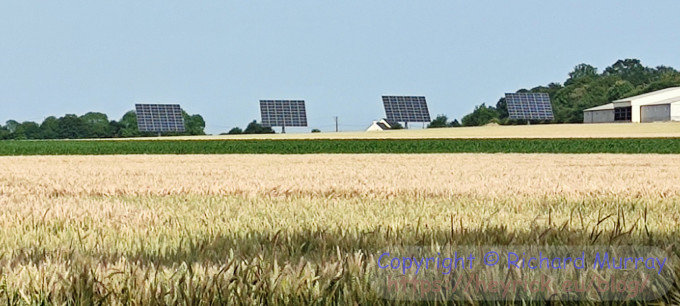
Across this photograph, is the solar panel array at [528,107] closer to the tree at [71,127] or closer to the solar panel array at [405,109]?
the solar panel array at [405,109]

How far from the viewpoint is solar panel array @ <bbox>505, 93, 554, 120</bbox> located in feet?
223

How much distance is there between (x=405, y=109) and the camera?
65.5 m

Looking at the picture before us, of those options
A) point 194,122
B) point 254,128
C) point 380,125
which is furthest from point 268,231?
point 194,122

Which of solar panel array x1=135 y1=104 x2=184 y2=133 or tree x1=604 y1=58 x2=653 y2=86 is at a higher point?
tree x1=604 y1=58 x2=653 y2=86

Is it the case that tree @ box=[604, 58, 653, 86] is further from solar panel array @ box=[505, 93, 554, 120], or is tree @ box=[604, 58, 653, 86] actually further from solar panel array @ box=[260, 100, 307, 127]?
solar panel array @ box=[260, 100, 307, 127]

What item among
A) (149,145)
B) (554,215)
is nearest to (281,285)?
(554,215)

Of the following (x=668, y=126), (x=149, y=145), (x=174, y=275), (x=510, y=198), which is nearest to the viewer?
(x=174, y=275)

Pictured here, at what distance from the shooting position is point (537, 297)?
235 centimetres

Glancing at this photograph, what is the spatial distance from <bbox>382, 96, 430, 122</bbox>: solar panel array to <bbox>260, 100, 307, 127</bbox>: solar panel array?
725cm

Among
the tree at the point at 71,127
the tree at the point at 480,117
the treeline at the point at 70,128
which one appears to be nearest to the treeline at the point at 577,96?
the tree at the point at 480,117

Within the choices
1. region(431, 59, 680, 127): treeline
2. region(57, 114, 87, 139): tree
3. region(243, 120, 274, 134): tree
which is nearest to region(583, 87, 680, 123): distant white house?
region(431, 59, 680, 127): treeline

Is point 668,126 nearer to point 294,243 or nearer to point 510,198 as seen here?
point 510,198

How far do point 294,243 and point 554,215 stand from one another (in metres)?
2.25

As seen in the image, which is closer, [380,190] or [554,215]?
[554,215]
